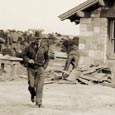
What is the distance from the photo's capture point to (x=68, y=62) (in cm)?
2336

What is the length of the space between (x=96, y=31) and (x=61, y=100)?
714 centimetres

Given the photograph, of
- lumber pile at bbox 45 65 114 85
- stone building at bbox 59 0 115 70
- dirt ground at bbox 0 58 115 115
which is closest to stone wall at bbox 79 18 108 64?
stone building at bbox 59 0 115 70

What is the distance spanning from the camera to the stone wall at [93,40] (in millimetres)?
22828

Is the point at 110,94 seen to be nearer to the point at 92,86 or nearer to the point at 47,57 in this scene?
the point at 92,86

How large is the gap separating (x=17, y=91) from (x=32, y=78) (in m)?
4.37

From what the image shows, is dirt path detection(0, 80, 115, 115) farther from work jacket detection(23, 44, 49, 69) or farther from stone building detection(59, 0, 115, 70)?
stone building detection(59, 0, 115, 70)

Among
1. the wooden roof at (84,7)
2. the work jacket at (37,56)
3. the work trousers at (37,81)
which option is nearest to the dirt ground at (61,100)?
the work trousers at (37,81)

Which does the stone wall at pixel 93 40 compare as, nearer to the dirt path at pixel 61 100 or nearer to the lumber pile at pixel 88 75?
the lumber pile at pixel 88 75

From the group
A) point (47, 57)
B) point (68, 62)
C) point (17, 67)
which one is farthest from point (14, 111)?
point (17, 67)

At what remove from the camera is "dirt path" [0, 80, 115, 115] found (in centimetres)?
1369

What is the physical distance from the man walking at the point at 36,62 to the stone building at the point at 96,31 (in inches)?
338

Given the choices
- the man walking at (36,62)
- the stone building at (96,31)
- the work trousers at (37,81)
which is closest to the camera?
the work trousers at (37,81)

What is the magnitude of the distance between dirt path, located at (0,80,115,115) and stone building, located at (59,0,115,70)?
2.16 meters

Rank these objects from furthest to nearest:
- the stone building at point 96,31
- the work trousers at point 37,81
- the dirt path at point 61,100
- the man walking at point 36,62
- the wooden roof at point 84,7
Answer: the stone building at point 96,31
the wooden roof at point 84,7
the man walking at point 36,62
the work trousers at point 37,81
the dirt path at point 61,100
